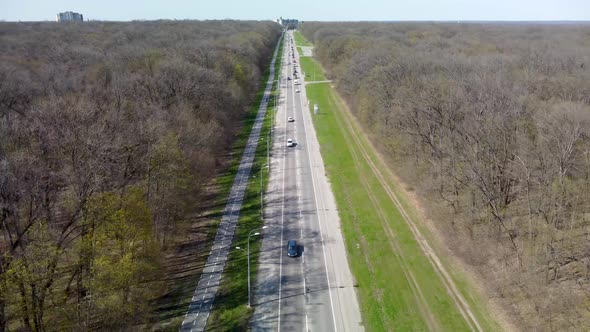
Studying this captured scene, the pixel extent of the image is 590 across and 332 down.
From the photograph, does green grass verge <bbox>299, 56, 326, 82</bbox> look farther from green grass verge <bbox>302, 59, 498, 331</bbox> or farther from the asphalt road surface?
green grass verge <bbox>302, 59, 498, 331</bbox>

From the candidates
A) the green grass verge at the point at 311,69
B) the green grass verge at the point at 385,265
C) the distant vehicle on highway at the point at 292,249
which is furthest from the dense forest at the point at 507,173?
the green grass verge at the point at 311,69

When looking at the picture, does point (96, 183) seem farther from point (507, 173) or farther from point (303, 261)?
point (507, 173)

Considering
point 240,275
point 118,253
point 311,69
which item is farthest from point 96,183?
point 311,69

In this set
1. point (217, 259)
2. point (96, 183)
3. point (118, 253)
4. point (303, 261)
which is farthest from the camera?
point (217, 259)

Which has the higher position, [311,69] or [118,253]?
[311,69]

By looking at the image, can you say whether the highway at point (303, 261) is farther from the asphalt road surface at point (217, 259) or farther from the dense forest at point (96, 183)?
the dense forest at point (96, 183)

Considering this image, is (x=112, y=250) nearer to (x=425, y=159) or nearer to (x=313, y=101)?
(x=425, y=159)

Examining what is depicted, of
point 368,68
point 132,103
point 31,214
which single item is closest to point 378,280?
point 31,214
